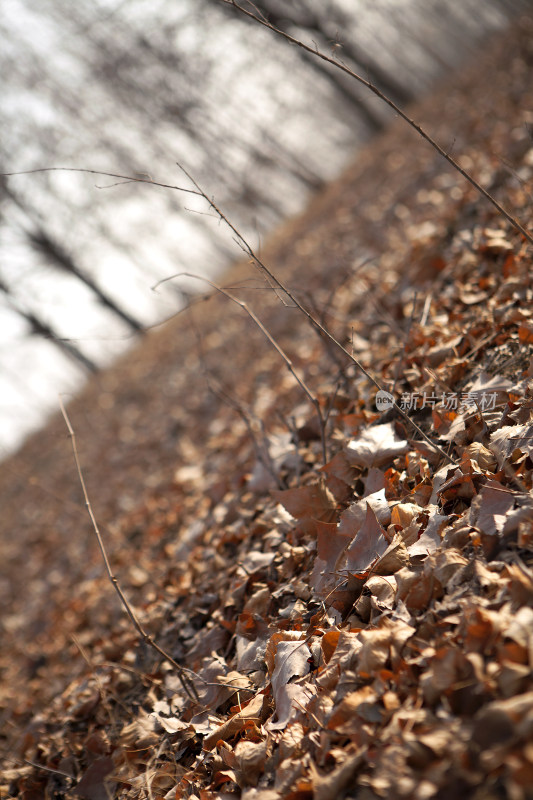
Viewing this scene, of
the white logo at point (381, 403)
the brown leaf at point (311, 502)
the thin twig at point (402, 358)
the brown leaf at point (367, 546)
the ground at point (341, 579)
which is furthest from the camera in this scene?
the thin twig at point (402, 358)

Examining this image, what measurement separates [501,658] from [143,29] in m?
14.1

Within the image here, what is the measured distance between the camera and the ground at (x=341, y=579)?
1019 millimetres

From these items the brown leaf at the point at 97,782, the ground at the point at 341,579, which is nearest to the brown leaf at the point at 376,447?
the ground at the point at 341,579

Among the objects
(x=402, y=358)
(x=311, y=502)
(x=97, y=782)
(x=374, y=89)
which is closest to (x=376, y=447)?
(x=311, y=502)

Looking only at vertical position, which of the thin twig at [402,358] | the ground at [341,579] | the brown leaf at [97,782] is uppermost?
the thin twig at [402,358]

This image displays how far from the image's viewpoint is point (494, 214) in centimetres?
304

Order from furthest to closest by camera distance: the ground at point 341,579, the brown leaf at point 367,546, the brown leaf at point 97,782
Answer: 1. the brown leaf at point 97,782
2. the brown leaf at point 367,546
3. the ground at point 341,579

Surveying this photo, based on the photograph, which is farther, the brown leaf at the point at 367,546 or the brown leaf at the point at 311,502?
the brown leaf at the point at 311,502

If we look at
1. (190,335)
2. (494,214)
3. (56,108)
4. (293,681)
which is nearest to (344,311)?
(494,214)

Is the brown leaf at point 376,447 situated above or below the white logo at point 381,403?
below

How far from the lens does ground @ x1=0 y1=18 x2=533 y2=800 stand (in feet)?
3.34

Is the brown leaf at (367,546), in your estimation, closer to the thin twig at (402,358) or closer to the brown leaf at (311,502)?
the brown leaf at (311,502)

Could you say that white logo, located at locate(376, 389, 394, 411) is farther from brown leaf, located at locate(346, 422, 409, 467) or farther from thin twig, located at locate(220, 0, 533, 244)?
thin twig, located at locate(220, 0, 533, 244)

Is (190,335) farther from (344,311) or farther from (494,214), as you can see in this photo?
(494,214)
